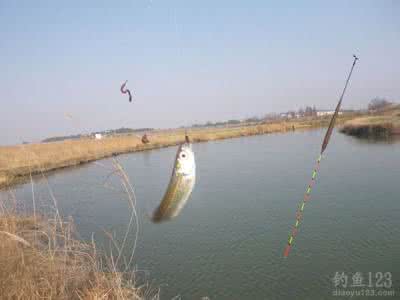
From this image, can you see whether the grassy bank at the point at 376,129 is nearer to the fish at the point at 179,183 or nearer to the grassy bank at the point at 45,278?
the grassy bank at the point at 45,278

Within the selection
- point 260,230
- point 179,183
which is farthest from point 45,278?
point 260,230

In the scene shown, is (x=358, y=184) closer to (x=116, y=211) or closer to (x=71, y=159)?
(x=116, y=211)

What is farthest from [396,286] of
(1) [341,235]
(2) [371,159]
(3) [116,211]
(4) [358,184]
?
(2) [371,159]

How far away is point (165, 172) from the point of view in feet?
66.9

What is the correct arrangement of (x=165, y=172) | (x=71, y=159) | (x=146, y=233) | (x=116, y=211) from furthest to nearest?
(x=71, y=159) < (x=165, y=172) < (x=116, y=211) < (x=146, y=233)

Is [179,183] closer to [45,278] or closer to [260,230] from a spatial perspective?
[45,278]

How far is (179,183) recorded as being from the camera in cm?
252

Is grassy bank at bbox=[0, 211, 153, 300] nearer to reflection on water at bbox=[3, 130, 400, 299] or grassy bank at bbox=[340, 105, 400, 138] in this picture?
reflection on water at bbox=[3, 130, 400, 299]

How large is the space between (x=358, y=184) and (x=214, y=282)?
8.72m

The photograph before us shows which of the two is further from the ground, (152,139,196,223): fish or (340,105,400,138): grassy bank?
(152,139,196,223): fish

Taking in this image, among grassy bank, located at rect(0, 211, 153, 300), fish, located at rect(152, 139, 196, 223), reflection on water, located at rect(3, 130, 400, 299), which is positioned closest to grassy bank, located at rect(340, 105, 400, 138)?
reflection on water, located at rect(3, 130, 400, 299)

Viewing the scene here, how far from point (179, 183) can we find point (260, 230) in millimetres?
7436

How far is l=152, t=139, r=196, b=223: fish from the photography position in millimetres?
2424

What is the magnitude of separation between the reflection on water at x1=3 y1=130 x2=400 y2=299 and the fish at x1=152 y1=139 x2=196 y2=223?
1.45 feet
